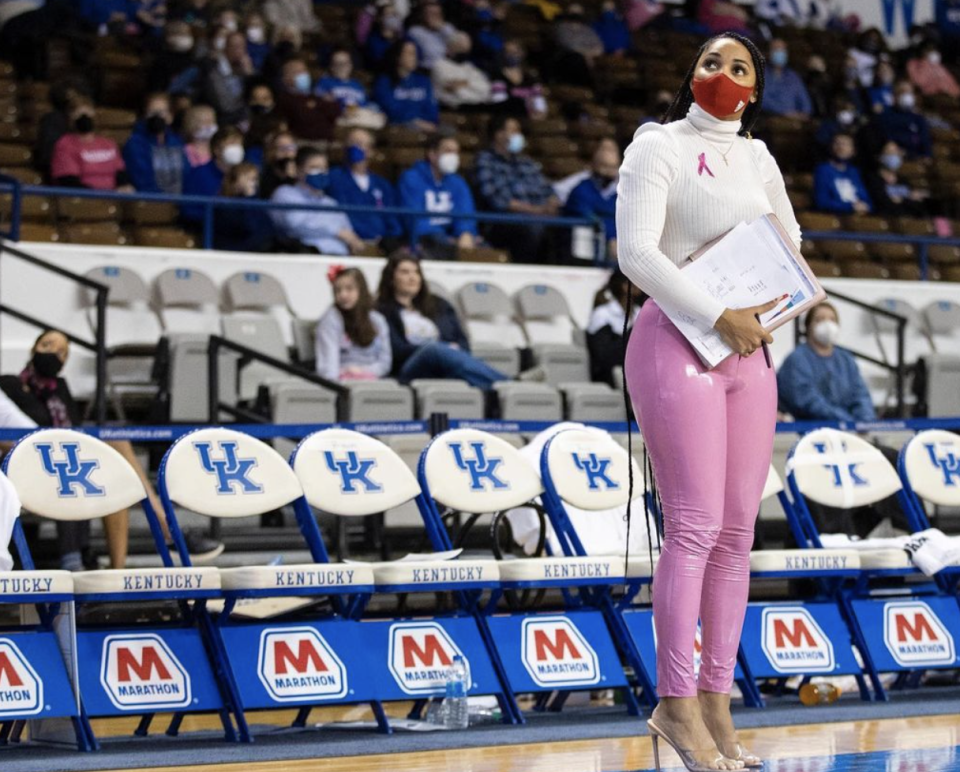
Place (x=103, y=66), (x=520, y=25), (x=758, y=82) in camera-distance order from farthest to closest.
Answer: (x=520, y=25)
(x=103, y=66)
(x=758, y=82)

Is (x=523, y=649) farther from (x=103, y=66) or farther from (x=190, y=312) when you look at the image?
(x=103, y=66)

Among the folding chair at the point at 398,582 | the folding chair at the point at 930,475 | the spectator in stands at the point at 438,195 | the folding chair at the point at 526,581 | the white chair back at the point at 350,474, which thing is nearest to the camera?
the folding chair at the point at 398,582

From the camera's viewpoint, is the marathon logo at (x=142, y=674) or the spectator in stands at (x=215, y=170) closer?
the marathon logo at (x=142, y=674)

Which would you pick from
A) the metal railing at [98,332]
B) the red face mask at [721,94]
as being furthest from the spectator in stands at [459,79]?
the red face mask at [721,94]

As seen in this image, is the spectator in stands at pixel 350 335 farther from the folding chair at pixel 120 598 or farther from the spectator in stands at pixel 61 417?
the folding chair at pixel 120 598

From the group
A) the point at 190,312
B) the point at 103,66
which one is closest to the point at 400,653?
the point at 190,312

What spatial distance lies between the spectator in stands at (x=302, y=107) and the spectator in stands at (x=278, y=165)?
2.46 feet

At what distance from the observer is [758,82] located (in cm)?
407

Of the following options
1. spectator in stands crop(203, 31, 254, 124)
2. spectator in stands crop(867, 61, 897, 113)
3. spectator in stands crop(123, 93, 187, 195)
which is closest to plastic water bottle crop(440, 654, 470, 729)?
spectator in stands crop(123, 93, 187, 195)

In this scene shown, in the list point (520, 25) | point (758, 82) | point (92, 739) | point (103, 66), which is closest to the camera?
point (758, 82)

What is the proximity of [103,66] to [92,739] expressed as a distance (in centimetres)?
783

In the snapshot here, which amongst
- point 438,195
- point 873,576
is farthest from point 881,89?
point 873,576

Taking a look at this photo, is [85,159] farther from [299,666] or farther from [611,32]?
[611,32]

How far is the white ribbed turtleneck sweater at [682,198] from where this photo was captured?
3828 millimetres
